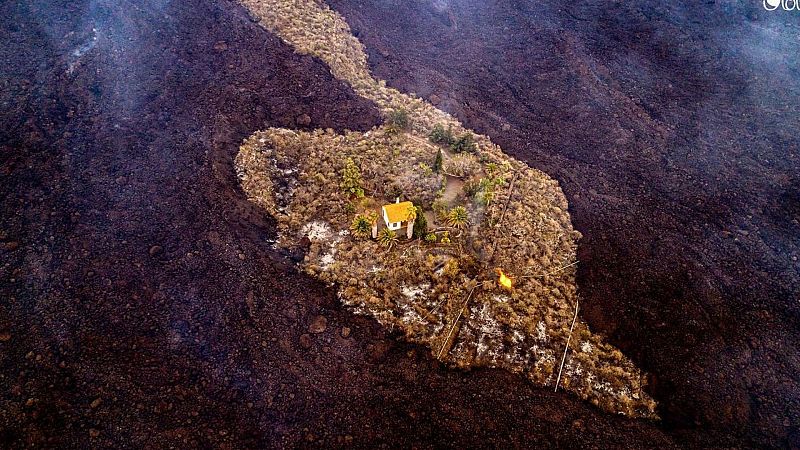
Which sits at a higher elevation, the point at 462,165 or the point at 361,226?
the point at 462,165

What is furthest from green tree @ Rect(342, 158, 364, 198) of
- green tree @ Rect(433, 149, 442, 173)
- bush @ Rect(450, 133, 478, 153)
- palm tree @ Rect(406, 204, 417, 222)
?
bush @ Rect(450, 133, 478, 153)

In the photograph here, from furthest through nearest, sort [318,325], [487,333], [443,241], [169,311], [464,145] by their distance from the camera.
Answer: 1. [464,145]
2. [443,241]
3. [487,333]
4. [318,325]
5. [169,311]

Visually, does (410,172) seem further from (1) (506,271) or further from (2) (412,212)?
(1) (506,271)

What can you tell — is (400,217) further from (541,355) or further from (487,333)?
(541,355)

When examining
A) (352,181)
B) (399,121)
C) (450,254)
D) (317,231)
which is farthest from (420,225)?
(399,121)

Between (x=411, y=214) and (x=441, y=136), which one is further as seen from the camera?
(x=441, y=136)

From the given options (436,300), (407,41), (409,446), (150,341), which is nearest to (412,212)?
(436,300)
